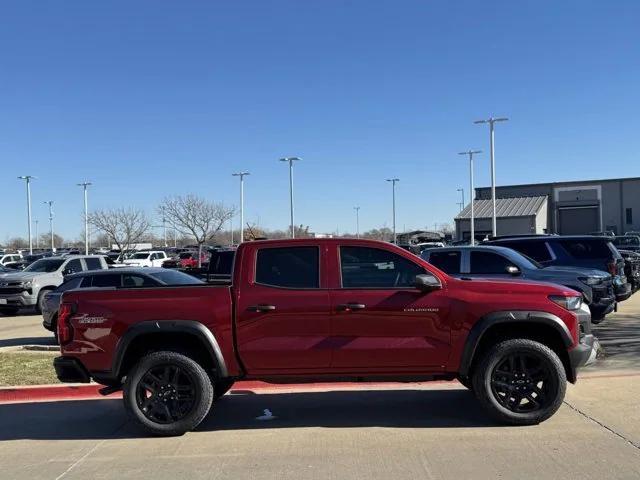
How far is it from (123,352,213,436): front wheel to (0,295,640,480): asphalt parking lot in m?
0.18

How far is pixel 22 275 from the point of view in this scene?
60.9 feet

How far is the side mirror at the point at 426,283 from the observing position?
5.84m

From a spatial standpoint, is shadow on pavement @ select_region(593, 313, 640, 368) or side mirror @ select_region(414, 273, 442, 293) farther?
shadow on pavement @ select_region(593, 313, 640, 368)

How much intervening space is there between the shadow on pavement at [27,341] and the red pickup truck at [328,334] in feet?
23.5

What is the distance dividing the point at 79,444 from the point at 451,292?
3835 mm

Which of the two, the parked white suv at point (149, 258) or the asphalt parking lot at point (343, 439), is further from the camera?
the parked white suv at point (149, 258)

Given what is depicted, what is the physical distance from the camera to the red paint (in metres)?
5.91

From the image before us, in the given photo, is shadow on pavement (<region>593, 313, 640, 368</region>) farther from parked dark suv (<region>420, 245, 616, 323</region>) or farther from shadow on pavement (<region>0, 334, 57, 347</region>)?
shadow on pavement (<region>0, 334, 57, 347</region>)

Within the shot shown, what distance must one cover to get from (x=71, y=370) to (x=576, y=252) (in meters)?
11.1

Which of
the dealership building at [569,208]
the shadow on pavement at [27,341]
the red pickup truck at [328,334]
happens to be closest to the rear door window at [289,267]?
the red pickup truck at [328,334]

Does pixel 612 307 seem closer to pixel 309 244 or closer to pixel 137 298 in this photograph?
pixel 309 244

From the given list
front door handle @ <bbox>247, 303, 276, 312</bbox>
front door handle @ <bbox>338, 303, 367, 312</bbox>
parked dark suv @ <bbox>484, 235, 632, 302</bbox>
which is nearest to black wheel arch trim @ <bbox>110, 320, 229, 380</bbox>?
front door handle @ <bbox>247, 303, 276, 312</bbox>

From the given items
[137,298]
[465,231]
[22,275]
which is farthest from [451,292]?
[465,231]

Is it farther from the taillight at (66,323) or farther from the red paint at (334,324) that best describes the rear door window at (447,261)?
the taillight at (66,323)
